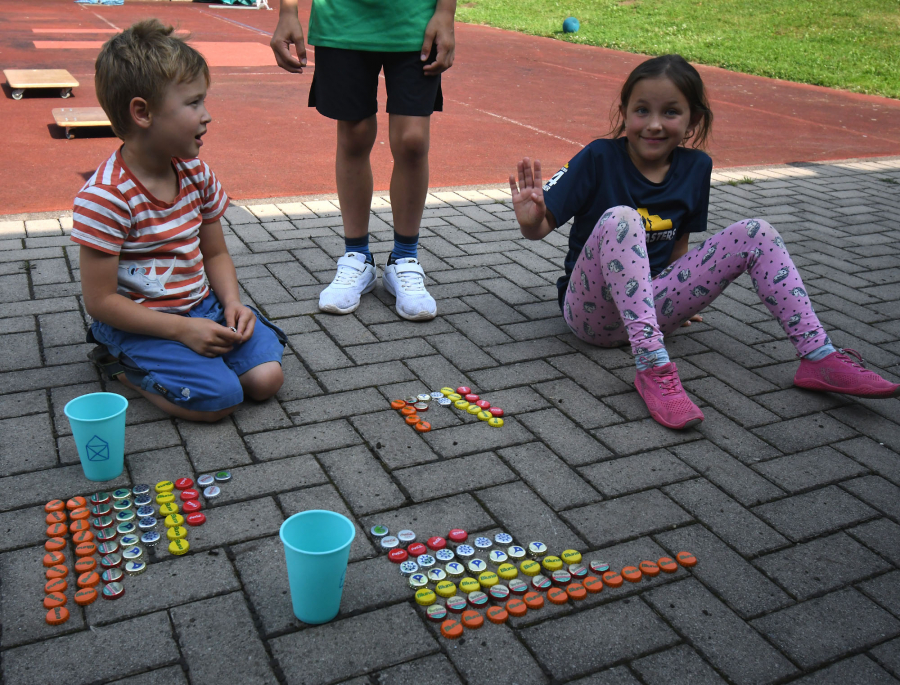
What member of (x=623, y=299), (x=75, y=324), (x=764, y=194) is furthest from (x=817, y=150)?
(x=75, y=324)

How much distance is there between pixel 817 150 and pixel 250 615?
23.6 ft

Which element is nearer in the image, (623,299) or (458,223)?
(623,299)

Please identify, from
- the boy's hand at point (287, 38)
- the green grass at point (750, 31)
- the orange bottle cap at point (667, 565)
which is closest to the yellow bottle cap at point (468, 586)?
the orange bottle cap at point (667, 565)

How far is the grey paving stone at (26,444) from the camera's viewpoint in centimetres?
224

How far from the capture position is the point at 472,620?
178cm

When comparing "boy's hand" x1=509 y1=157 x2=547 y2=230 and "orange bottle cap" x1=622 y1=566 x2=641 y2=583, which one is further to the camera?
"boy's hand" x1=509 y1=157 x2=547 y2=230

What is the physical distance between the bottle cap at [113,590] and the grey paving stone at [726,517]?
56.4 inches

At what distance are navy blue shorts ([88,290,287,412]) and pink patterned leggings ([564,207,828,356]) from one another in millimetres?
1144

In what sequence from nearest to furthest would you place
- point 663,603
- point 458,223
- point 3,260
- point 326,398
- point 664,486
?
point 663,603, point 664,486, point 326,398, point 3,260, point 458,223

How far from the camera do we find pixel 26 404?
253 centimetres

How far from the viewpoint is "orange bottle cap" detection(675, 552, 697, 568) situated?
6.65 ft

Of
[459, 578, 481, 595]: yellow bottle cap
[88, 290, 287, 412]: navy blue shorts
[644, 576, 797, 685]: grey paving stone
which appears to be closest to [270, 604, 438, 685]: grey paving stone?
[459, 578, 481, 595]: yellow bottle cap

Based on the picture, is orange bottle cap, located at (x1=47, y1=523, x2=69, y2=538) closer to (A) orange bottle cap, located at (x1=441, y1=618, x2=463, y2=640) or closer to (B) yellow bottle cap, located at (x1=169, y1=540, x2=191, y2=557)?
(B) yellow bottle cap, located at (x1=169, y1=540, x2=191, y2=557)

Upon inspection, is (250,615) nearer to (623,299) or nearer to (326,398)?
(326,398)
